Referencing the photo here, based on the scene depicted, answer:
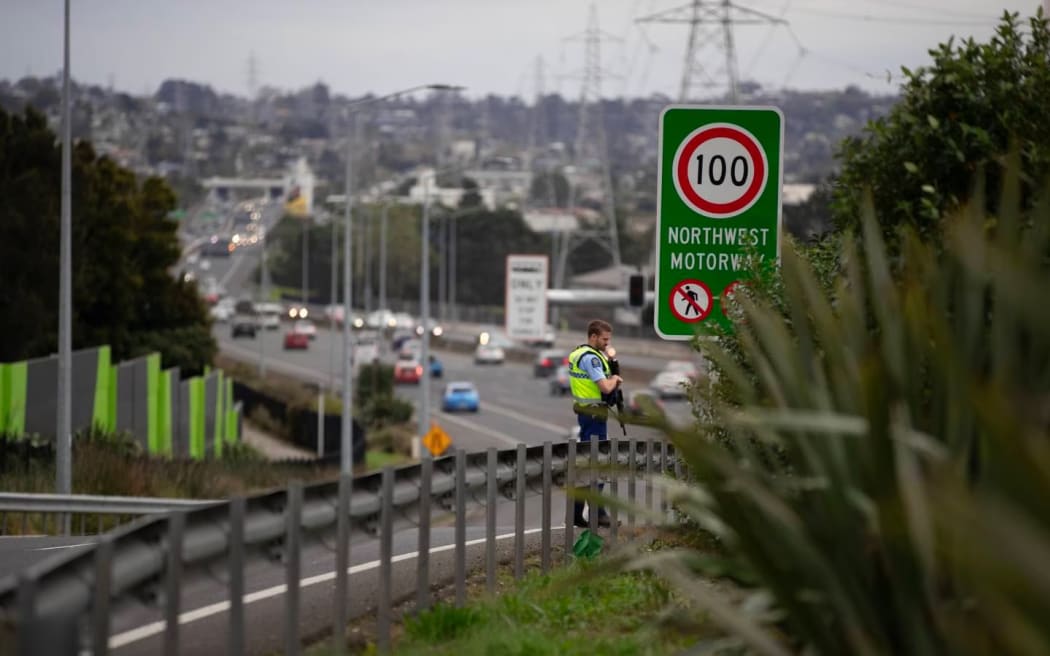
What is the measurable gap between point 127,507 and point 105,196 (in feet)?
95.5

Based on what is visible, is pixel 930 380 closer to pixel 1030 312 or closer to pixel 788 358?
pixel 788 358

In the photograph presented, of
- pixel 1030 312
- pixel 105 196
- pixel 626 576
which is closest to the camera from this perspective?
pixel 1030 312

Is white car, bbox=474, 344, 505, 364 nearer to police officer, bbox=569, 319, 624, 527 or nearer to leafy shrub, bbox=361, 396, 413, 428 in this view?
leafy shrub, bbox=361, 396, 413, 428

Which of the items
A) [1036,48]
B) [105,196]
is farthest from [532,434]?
[1036,48]

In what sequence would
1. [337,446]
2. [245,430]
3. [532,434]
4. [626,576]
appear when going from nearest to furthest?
[626,576] < [337,446] < [532,434] < [245,430]

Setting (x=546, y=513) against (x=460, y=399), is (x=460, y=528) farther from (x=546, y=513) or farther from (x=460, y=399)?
(x=460, y=399)

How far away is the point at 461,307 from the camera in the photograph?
140000 millimetres

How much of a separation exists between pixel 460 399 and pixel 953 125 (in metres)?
55.3

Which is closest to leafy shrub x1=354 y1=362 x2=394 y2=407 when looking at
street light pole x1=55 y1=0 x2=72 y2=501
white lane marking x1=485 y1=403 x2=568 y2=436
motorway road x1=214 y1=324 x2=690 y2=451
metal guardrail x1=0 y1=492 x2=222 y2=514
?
motorway road x1=214 y1=324 x2=690 y2=451

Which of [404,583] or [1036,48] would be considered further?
[1036,48]

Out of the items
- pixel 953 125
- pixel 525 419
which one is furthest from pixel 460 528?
pixel 525 419

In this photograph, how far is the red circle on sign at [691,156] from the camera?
42.0ft

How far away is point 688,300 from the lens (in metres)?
13.0

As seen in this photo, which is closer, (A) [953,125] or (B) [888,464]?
(B) [888,464]
